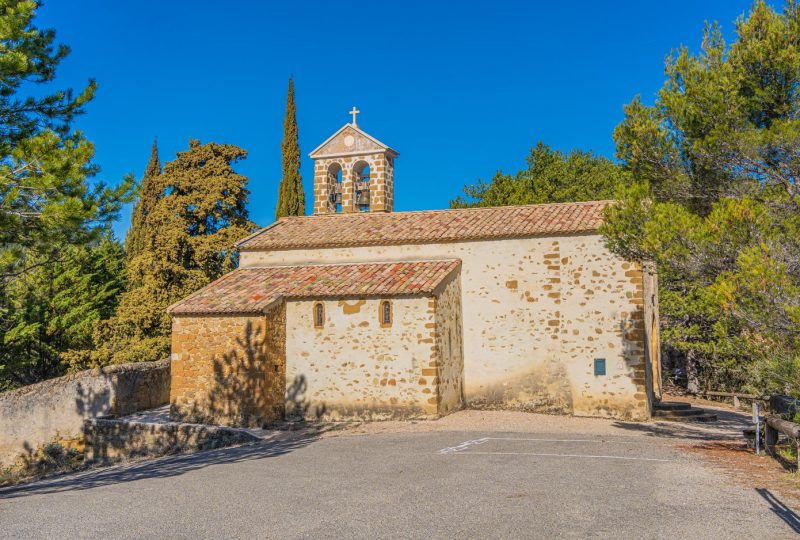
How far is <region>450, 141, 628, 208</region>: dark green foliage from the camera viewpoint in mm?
35250

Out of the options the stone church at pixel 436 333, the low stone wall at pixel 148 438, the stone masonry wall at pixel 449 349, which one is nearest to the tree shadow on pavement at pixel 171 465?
the low stone wall at pixel 148 438

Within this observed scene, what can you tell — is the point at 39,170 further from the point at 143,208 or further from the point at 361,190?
the point at 143,208

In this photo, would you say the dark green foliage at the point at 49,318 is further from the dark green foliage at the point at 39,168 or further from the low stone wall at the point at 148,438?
the dark green foliage at the point at 39,168

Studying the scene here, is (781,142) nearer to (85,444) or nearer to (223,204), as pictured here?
(85,444)

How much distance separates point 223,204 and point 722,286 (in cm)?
2074

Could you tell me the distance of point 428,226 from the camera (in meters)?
20.0

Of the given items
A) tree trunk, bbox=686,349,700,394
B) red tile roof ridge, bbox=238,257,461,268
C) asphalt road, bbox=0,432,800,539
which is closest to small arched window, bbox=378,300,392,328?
red tile roof ridge, bbox=238,257,461,268

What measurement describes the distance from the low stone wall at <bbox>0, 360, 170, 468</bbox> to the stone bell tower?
848cm

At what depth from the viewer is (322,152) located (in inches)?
842

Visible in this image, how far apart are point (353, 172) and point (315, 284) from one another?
4.57 m

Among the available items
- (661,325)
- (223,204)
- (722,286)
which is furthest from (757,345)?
(223,204)

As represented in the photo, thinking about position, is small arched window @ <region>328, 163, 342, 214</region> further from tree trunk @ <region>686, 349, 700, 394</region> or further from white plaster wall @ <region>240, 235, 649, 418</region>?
tree trunk @ <region>686, 349, 700, 394</region>

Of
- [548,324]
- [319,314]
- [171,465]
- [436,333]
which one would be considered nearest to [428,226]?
[436,333]

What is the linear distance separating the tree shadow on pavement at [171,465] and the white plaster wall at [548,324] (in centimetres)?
400
